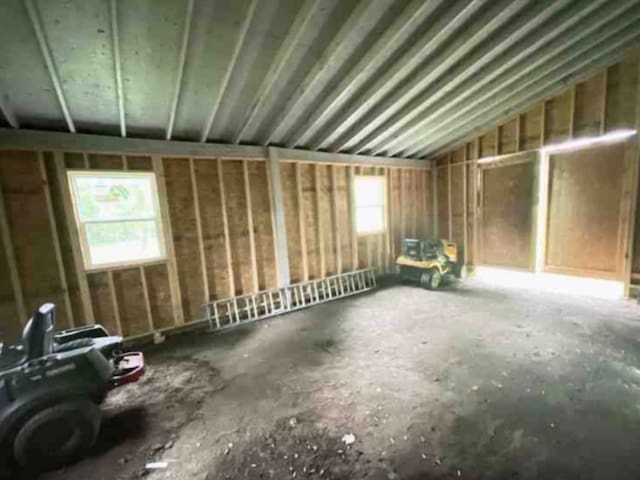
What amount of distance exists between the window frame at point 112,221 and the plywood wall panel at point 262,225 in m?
1.42

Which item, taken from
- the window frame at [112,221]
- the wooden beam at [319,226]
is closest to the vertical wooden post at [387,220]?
the wooden beam at [319,226]

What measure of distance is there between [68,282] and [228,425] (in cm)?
294

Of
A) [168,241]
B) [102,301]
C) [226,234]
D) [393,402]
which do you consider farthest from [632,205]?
[102,301]

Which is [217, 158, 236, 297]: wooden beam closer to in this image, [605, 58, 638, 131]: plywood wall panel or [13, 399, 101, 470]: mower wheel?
[13, 399, 101, 470]: mower wheel

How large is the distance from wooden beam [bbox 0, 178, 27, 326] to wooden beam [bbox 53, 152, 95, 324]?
20.8 inches

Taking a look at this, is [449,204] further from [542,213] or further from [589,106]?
[589,106]

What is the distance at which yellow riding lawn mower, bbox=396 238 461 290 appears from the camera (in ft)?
19.3

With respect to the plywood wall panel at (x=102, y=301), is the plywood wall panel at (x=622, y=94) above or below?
above

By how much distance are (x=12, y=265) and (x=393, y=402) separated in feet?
14.6

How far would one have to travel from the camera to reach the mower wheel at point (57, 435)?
2061 millimetres

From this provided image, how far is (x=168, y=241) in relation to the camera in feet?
14.0

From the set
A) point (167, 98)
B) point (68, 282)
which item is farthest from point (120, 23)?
point (68, 282)

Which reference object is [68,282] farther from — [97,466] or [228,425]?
[228,425]

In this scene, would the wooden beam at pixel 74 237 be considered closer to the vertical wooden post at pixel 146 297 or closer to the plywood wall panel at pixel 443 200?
the vertical wooden post at pixel 146 297
